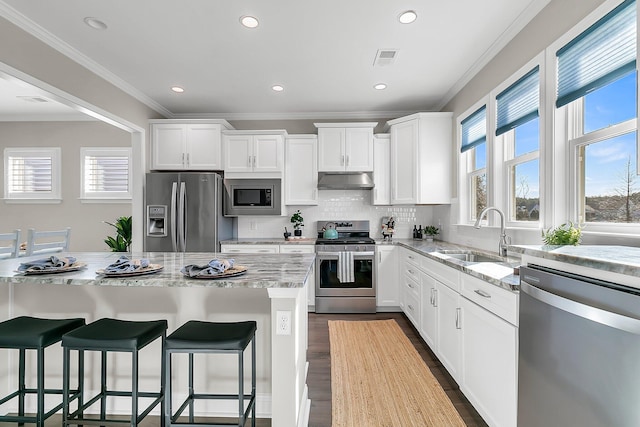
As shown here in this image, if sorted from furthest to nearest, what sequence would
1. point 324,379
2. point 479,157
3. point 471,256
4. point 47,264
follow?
point 479,157, point 471,256, point 324,379, point 47,264

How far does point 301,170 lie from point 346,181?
0.65m

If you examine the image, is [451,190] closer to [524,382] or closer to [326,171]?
[326,171]

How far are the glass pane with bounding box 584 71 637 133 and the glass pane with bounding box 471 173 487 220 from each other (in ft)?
4.59

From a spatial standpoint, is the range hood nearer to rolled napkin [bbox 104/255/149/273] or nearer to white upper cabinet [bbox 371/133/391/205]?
white upper cabinet [bbox 371/133/391/205]

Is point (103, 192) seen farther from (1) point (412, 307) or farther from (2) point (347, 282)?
(1) point (412, 307)

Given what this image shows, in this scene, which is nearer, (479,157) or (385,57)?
(385,57)

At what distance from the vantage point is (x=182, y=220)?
381 centimetres

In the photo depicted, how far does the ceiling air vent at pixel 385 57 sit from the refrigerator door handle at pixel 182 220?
270 cm

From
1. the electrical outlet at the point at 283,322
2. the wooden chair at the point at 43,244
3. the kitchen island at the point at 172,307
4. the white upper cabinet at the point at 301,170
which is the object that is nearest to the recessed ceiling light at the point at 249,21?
the kitchen island at the point at 172,307

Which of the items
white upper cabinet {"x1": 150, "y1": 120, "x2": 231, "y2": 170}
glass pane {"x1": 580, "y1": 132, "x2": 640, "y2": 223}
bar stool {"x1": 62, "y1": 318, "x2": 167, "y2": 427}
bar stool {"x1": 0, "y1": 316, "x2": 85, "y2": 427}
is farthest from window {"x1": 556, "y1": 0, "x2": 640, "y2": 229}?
white upper cabinet {"x1": 150, "y1": 120, "x2": 231, "y2": 170}

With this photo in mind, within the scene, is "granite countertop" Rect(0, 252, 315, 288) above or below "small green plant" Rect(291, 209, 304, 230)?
below

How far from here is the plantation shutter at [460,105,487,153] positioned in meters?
3.06

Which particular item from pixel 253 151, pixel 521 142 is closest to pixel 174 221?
pixel 253 151

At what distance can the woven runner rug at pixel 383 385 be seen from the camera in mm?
1924
